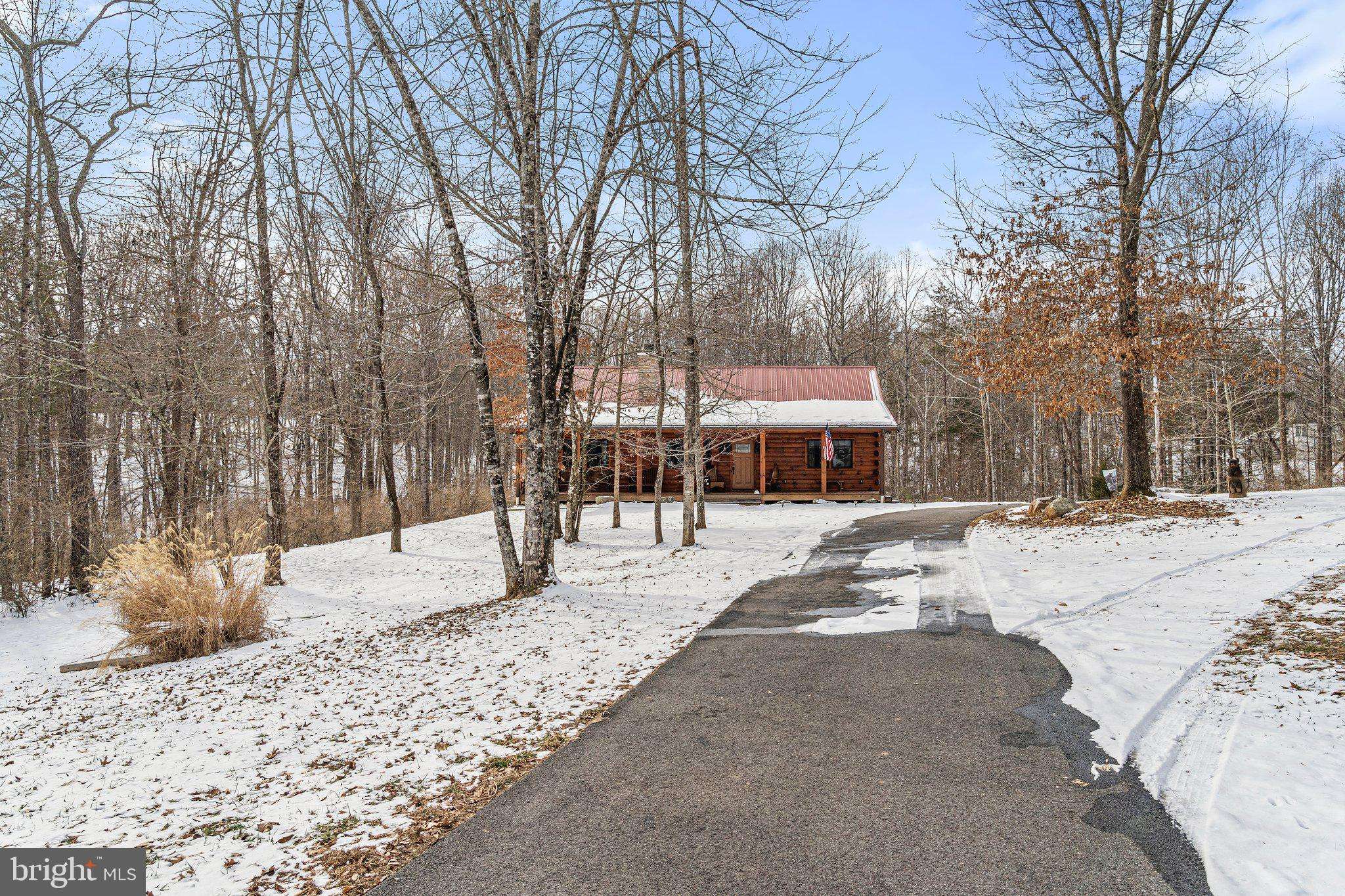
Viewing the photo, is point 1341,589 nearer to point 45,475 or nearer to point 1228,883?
point 1228,883

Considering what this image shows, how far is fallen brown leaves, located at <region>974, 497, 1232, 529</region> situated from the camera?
12.7m

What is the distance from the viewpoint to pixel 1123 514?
13188 millimetres

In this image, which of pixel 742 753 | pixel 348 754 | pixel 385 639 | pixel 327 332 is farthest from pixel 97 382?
pixel 742 753

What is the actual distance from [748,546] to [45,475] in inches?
530

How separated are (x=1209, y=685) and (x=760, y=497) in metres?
20.2

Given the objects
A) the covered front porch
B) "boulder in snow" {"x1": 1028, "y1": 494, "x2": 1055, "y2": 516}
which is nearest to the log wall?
the covered front porch

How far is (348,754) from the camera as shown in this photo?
4734mm

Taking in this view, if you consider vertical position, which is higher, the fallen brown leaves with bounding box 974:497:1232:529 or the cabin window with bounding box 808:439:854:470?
the cabin window with bounding box 808:439:854:470

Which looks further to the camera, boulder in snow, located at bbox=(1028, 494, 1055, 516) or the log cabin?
the log cabin

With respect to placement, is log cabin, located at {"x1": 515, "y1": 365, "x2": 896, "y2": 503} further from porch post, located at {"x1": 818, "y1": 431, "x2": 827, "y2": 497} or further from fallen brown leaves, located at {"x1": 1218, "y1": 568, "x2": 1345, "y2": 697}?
fallen brown leaves, located at {"x1": 1218, "y1": 568, "x2": 1345, "y2": 697}

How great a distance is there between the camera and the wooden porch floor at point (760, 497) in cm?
2527
